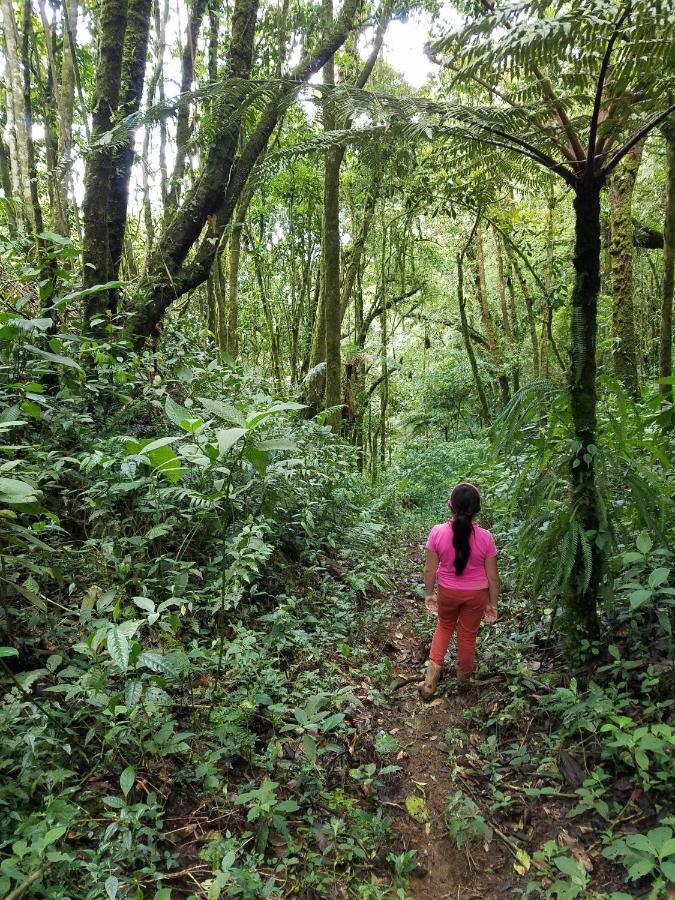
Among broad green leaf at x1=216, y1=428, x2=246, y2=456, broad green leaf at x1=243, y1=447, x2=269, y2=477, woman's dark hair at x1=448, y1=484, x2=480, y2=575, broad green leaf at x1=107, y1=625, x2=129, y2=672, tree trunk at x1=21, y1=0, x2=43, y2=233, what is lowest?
broad green leaf at x1=107, y1=625, x2=129, y2=672

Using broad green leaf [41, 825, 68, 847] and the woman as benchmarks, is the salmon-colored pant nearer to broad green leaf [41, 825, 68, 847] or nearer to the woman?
the woman

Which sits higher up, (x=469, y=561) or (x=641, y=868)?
(x=469, y=561)

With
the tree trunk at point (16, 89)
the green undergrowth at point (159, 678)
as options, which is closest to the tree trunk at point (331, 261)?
the green undergrowth at point (159, 678)

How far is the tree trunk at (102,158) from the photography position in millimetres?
4512

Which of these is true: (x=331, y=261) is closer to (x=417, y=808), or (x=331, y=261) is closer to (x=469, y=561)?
(x=469, y=561)

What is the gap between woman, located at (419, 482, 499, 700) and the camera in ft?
11.8

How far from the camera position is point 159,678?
7.77 ft

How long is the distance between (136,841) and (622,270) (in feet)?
26.9

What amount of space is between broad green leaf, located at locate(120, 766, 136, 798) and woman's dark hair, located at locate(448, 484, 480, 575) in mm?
2330

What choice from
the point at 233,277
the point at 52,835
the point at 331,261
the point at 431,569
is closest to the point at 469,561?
the point at 431,569

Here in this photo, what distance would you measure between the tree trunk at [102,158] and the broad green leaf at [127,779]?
3.87 meters

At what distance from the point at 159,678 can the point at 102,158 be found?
4.53m

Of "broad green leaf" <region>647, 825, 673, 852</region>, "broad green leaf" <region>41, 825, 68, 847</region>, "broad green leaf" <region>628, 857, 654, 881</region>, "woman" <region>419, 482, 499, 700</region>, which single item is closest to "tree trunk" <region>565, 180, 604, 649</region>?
"woman" <region>419, 482, 499, 700</region>

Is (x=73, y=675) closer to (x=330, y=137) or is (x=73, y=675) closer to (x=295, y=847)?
(x=295, y=847)
